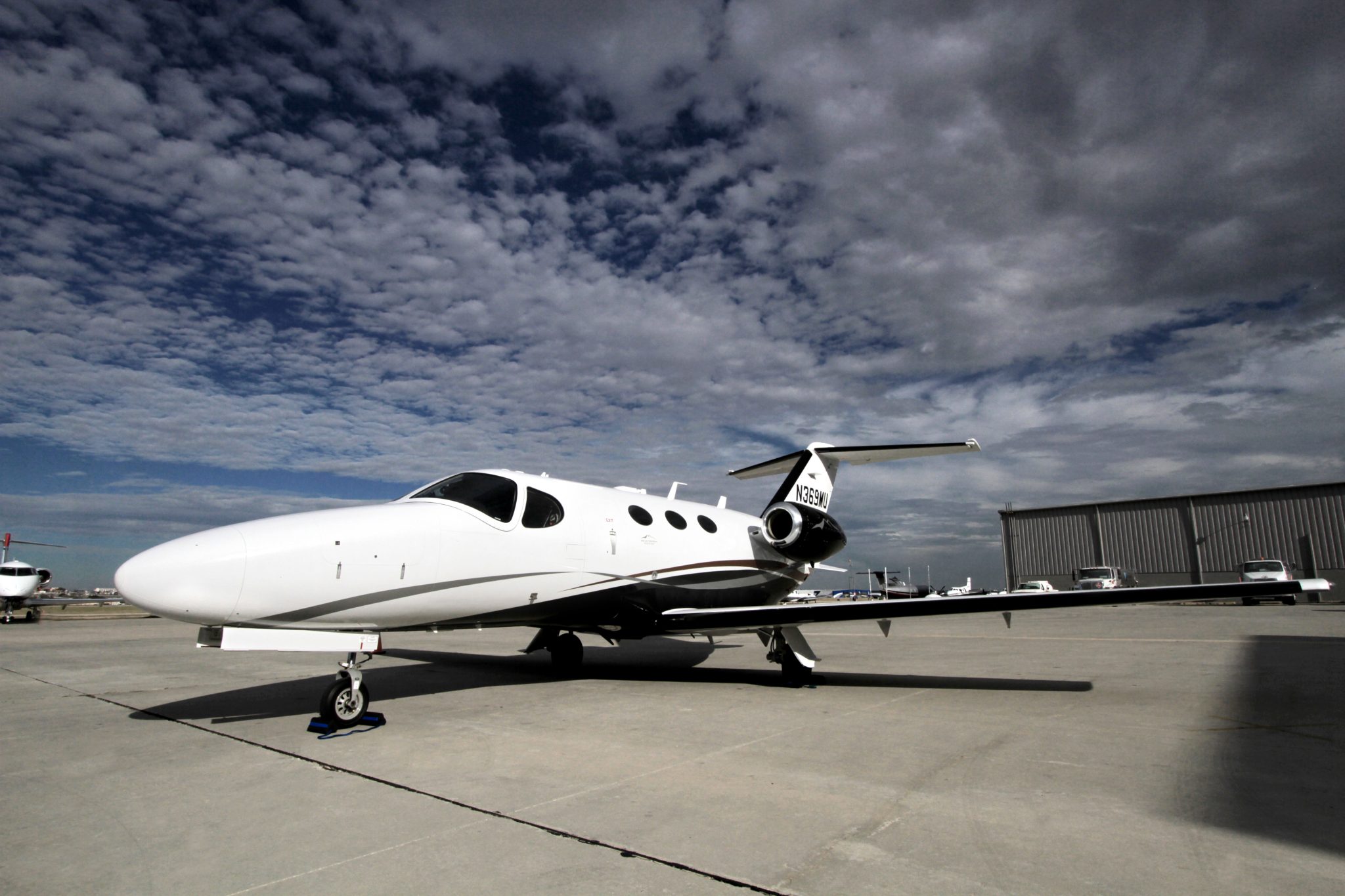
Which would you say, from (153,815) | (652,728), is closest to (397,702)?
(652,728)

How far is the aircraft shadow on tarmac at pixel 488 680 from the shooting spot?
25.5 ft

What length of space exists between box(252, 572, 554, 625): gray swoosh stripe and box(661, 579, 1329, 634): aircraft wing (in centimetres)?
321

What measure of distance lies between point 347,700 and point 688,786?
142 inches

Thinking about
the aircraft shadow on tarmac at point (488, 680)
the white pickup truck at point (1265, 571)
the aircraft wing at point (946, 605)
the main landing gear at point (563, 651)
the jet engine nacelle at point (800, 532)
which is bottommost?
the aircraft shadow on tarmac at point (488, 680)

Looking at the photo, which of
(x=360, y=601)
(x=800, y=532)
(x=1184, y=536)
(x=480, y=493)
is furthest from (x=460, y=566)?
(x=1184, y=536)

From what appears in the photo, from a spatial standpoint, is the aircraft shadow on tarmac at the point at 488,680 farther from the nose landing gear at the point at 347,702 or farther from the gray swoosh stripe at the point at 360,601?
A: the gray swoosh stripe at the point at 360,601

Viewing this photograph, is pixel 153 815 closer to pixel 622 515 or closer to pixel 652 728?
pixel 652 728

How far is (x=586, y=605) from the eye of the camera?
31.1 feet

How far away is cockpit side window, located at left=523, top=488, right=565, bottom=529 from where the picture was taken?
8773 mm

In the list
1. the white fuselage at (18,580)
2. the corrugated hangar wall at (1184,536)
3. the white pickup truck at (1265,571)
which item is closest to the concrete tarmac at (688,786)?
the white fuselage at (18,580)

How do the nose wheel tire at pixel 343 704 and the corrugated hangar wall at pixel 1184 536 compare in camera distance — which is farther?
the corrugated hangar wall at pixel 1184 536

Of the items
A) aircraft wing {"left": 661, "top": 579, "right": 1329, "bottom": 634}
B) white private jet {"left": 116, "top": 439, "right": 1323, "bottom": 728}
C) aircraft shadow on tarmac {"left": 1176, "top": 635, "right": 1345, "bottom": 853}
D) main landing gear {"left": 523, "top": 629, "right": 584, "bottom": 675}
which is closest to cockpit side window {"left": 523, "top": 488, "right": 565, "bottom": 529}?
white private jet {"left": 116, "top": 439, "right": 1323, "bottom": 728}

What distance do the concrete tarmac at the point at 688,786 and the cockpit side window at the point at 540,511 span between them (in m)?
2.04

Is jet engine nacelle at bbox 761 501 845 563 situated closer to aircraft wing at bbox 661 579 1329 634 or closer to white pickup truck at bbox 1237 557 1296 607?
aircraft wing at bbox 661 579 1329 634
